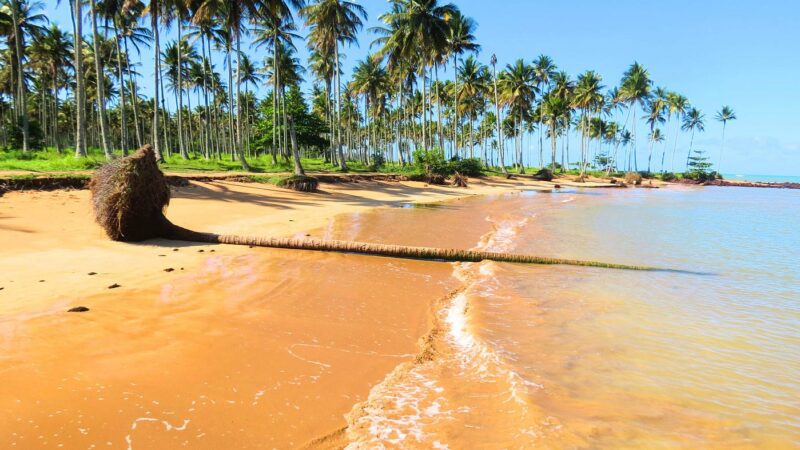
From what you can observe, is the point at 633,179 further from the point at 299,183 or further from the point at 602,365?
the point at 602,365

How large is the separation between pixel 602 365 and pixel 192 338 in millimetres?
4044

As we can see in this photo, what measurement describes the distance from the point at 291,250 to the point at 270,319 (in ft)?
14.3

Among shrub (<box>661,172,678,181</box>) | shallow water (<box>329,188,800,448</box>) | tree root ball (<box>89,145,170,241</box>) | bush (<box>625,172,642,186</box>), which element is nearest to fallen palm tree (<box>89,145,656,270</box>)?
tree root ball (<box>89,145,170,241</box>)

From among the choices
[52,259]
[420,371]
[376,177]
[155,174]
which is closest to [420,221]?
[155,174]

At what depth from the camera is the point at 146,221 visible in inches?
366

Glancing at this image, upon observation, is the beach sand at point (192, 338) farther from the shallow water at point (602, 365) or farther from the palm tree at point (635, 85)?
the palm tree at point (635, 85)

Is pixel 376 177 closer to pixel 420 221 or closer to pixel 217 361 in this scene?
pixel 420 221

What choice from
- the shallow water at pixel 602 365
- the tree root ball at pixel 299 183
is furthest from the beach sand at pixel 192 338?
the tree root ball at pixel 299 183

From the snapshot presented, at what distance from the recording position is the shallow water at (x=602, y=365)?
3.07 meters

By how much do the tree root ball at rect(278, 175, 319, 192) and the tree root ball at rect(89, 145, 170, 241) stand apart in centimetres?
1266

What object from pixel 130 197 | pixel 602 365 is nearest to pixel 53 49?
pixel 130 197

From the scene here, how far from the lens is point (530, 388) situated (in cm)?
365

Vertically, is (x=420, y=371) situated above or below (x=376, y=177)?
below

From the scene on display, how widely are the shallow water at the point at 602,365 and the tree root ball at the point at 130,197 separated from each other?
261 inches
